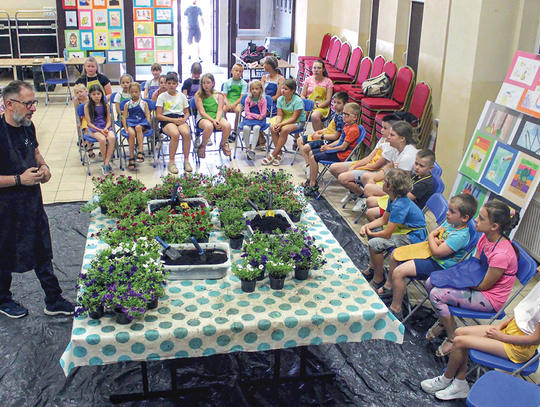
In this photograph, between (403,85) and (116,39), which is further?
(116,39)

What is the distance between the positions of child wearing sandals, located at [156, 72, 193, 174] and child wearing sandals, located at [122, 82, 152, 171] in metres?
0.20

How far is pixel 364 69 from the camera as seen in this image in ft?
31.2

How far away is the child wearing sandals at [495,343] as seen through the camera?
333cm

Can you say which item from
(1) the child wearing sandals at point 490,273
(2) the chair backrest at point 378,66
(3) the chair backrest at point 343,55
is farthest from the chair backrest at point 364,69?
(1) the child wearing sandals at point 490,273

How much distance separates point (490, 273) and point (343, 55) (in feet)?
24.5

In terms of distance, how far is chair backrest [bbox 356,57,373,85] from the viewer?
30.8ft

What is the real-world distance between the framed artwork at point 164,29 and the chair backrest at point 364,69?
197 inches

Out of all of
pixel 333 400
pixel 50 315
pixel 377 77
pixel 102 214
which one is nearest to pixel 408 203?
pixel 333 400

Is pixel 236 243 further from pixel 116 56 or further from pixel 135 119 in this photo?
pixel 116 56

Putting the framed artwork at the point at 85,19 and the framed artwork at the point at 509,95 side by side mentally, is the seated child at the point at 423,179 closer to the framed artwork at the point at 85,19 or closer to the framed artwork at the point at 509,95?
the framed artwork at the point at 509,95

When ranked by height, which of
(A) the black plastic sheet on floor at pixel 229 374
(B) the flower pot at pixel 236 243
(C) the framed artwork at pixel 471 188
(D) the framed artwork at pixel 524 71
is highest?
(D) the framed artwork at pixel 524 71

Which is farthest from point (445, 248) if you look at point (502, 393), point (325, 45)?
point (325, 45)

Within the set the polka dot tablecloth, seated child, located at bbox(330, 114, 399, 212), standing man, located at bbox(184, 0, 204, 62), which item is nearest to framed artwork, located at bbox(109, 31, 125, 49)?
standing man, located at bbox(184, 0, 204, 62)

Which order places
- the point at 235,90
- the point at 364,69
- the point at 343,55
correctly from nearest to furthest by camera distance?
the point at 235,90
the point at 364,69
the point at 343,55
